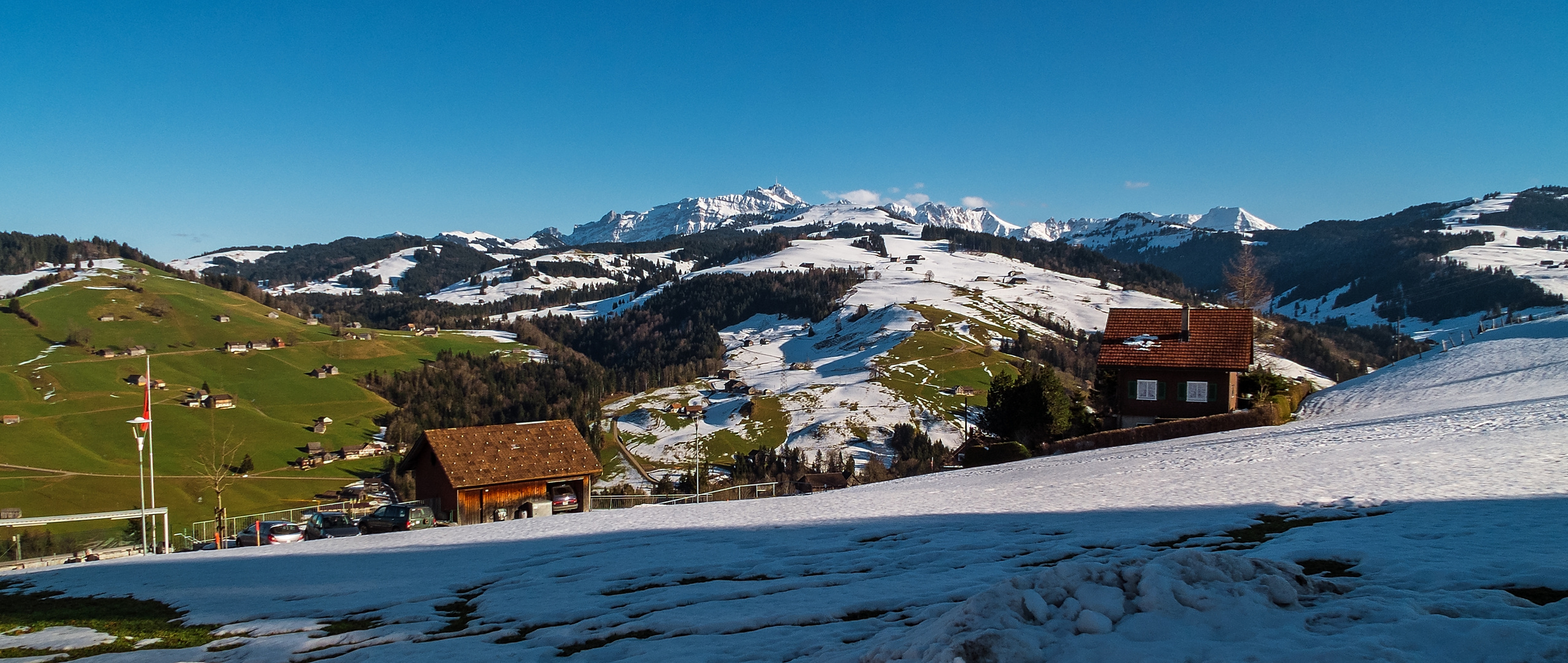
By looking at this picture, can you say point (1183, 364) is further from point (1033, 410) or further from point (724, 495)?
point (724, 495)

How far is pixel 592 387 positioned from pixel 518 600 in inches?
6483

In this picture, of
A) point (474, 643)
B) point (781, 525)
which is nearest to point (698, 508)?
point (781, 525)

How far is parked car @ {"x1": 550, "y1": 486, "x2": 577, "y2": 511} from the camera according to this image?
43.4 m

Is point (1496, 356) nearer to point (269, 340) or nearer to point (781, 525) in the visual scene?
point (781, 525)

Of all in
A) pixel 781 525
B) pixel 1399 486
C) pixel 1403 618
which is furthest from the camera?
pixel 781 525

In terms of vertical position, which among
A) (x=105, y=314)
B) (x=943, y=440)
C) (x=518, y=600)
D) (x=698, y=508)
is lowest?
(x=943, y=440)

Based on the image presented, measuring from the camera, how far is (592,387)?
171875 millimetres

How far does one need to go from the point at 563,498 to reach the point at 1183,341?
39464 millimetres

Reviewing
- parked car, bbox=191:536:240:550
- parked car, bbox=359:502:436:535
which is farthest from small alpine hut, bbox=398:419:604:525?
parked car, bbox=191:536:240:550

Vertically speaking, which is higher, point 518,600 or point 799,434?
point 518,600

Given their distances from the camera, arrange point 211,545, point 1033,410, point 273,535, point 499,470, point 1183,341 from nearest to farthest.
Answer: point 273,535 → point 211,545 → point 499,470 → point 1183,341 → point 1033,410

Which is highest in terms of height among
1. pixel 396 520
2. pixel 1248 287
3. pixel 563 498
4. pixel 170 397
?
pixel 1248 287

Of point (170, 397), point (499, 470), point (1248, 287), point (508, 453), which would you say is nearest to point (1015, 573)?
point (499, 470)

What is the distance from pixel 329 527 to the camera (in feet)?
111
